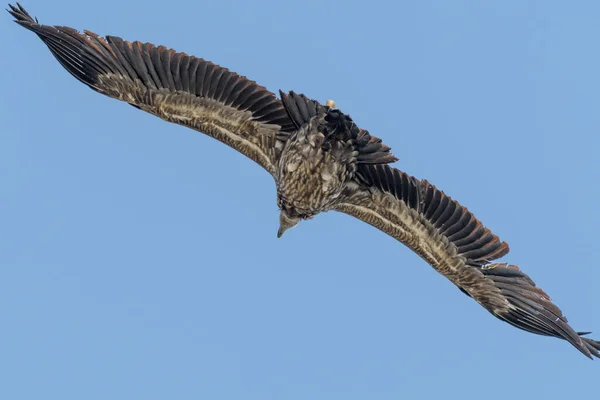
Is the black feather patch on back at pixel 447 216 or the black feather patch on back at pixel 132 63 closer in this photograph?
the black feather patch on back at pixel 132 63

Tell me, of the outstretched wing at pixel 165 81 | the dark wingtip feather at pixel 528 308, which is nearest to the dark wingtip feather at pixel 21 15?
the outstretched wing at pixel 165 81

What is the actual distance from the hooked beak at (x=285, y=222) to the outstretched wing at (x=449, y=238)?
780 millimetres

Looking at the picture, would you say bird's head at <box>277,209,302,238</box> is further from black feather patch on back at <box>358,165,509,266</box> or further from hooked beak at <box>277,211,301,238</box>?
black feather patch on back at <box>358,165,509,266</box>

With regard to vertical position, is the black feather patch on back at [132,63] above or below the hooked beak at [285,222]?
above

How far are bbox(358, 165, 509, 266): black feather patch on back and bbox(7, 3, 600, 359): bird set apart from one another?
0.05 feet

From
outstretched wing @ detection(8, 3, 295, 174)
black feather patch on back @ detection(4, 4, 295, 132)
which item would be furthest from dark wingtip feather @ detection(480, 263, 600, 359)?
black feather patch on back @ detection(4, 4, 295, 132)

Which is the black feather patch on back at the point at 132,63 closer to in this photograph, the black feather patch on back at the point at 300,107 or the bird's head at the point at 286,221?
the black feather patch on back at the point at 300,107

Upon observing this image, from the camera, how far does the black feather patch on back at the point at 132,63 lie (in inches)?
719

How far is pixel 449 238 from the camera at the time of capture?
18812mm

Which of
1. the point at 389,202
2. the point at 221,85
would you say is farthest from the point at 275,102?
the point at 389,202

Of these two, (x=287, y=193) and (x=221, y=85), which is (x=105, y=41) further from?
(x=287, y=193)

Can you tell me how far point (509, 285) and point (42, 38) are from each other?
7.26m

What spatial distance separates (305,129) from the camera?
18016 mm

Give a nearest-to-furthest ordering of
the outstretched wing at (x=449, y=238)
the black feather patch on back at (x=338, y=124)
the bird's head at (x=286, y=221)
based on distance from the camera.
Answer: the black feather patch on back at (x=338, y=124)
the outstretched wing at (x=449, y=238)
the bird's head at (x=286, y=221)
